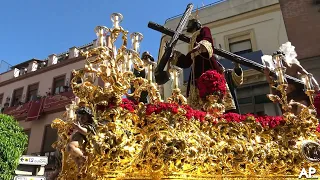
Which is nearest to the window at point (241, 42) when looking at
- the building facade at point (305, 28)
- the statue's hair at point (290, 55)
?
the building facade at point (305, 28)

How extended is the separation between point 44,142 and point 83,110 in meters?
14.9

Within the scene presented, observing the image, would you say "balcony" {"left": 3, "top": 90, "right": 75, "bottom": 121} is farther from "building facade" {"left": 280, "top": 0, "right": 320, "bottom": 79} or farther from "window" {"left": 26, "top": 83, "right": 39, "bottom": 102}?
"building facade" {"left": 280, "top": 0, "right": 320, "bottom": 79}

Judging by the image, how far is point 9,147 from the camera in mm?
9828

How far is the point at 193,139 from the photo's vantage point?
13.8ft

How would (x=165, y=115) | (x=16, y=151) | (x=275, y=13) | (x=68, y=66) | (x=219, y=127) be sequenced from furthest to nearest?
1. (x=68, y=66)
2. (x=275, y=13)
3. (x=16, y=151)
4. (x=219, y=127)
5. (x=165, y=115)

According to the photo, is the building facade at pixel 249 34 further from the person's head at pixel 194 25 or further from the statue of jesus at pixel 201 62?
the person's head at pixel 194 25

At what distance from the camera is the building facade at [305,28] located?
12414mm

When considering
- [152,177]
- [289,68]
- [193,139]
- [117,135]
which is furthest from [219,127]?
[289,68]

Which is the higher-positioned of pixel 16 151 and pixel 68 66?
pixel 68 66

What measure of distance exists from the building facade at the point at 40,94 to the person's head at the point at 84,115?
41.7 ft

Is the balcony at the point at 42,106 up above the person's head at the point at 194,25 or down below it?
above

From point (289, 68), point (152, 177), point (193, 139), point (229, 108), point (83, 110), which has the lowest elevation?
point (152, 177)

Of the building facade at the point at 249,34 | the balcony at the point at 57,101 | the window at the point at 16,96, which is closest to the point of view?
the building facade at the point at 249,34

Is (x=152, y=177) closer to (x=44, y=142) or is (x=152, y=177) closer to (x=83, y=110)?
(x=83, y=110)
